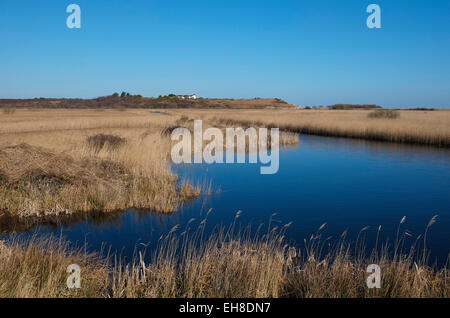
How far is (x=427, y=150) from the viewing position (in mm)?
20484

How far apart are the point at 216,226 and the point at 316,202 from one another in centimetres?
372

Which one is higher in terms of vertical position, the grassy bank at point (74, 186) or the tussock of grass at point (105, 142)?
the tussock of grass at point (105, 142)

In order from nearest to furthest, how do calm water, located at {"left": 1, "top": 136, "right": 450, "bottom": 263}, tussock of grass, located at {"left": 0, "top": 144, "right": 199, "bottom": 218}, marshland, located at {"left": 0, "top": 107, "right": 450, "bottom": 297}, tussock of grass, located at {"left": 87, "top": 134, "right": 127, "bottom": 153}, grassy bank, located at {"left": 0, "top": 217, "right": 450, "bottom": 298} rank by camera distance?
grassy bank, located at {"left": 0, "top": 217, "right": 450, "bottom": 298} → marshland, located at {"left": 0, "top": 107, "right": 450, "bottom": 297} → calm water, located at {"left": 1, "top": 136, "right": 450, "bottom": 263} → tussock of grass, located at {"left": 0, "top": 144, "right": 199, "bottom": 218} → tussock of grass, located at {"left": 87, "top": 134, "right": 127, "bottom": 153}

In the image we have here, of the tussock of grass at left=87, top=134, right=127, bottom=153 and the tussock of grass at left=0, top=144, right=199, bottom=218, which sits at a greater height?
the tussock of grass at left=87, top=134, right=127, bottom=153

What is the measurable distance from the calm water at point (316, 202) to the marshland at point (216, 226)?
0.05 metres

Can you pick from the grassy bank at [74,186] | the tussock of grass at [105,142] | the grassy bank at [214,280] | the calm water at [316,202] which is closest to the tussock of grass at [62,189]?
the grassy bank at [74,186]

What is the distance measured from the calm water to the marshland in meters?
0.05

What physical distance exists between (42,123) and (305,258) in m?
26.3

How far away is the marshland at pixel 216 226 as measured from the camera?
4672 mm

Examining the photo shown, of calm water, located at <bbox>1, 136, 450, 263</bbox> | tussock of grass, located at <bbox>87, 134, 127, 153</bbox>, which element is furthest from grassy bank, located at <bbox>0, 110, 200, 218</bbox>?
tussock of grass, located at <bbox>87, 134, 127, 153</bbox>

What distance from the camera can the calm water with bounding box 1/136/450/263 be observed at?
783 cm

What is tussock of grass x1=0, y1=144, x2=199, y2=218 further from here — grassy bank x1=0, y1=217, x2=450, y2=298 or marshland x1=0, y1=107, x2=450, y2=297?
grassy bank x1=0, y1=217, x2=450, y2=298

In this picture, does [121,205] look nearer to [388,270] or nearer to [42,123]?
[388,270]

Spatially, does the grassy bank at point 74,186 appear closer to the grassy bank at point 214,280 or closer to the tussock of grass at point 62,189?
the tussock of grass at point 62,189
